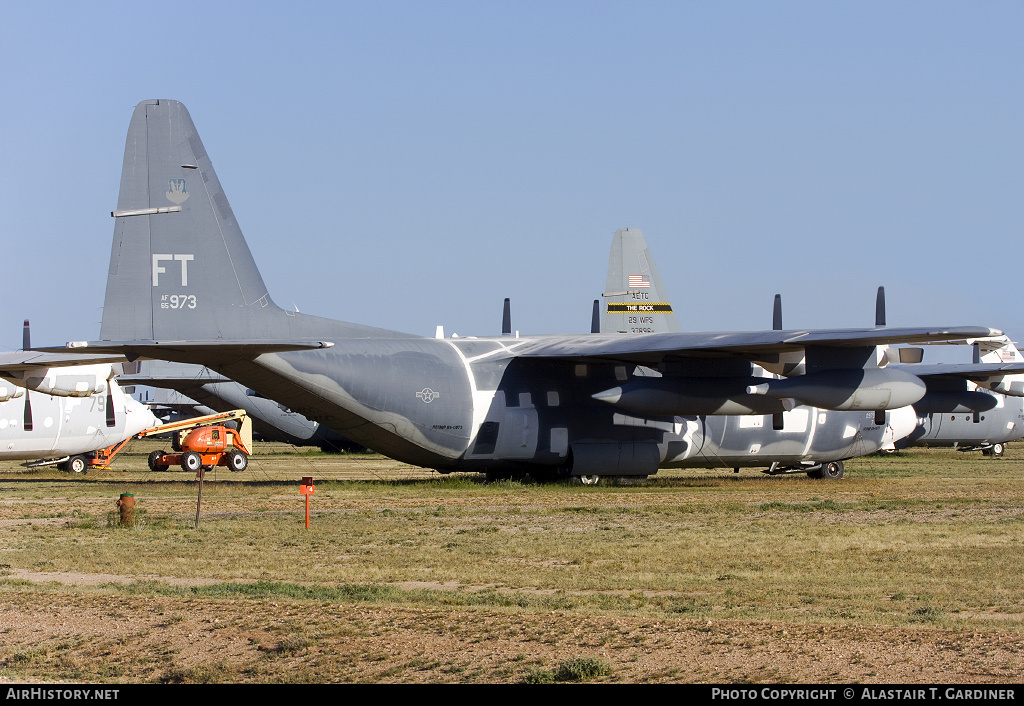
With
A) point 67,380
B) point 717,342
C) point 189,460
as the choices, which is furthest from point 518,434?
point 189,460

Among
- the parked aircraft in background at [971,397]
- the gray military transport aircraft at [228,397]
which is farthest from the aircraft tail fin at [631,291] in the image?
the gray military transport aircraft at [228,397]

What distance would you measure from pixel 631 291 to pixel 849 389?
1747 cm

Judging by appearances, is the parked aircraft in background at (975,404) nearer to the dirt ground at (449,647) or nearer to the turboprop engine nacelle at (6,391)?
the dirt ground at (449,647)

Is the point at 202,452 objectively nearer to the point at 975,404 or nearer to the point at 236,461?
the point at 236,461

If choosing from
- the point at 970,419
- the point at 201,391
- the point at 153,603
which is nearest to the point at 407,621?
the point at 153,603

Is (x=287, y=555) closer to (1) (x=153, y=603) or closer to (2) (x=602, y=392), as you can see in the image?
(1) (x=153, y=603)

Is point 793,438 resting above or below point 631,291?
below

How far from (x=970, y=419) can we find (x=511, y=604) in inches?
1611

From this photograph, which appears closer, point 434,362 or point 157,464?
point 434,362

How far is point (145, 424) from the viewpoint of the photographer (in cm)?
4103

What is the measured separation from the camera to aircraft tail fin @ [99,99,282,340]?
23.4 m

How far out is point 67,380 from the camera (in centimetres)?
3127

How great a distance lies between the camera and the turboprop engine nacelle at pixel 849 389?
2648cm

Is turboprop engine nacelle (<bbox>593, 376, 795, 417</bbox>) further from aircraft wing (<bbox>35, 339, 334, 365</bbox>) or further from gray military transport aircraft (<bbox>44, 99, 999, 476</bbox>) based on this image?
aircraft wing (<bbox>35, 339, 334, 365</bbox>)
